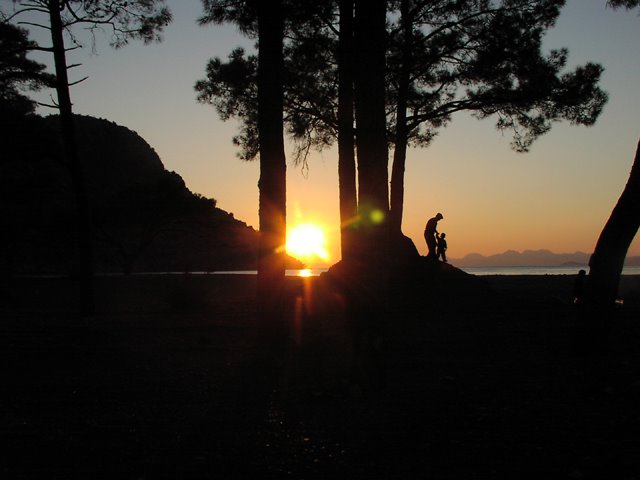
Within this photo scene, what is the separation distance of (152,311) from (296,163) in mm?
6053

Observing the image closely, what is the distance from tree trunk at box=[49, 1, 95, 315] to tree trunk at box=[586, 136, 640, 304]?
11504mm

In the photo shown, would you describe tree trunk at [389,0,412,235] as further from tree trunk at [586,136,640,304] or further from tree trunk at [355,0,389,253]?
tree trunk at [355,0,389,253]

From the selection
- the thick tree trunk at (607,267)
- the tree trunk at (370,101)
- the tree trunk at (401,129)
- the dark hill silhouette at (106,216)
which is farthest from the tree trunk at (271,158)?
the dark hill silhouette at (106,216)

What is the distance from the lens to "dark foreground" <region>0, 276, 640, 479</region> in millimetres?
4156

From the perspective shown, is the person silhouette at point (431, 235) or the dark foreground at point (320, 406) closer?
the dark foreground at point (320, 406)

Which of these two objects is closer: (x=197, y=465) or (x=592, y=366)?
(x=197, y=465)

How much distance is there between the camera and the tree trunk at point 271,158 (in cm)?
791

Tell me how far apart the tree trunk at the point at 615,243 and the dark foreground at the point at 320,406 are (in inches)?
30.3

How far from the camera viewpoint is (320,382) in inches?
263

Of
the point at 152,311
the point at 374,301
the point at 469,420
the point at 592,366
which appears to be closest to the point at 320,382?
the point at 374,301

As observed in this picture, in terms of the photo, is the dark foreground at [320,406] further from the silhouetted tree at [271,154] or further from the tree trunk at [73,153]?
the tree trunk at [73,153]

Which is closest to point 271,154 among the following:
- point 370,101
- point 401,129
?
point 370,101

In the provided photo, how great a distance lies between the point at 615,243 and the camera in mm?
7688

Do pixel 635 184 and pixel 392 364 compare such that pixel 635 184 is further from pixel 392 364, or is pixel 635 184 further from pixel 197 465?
pixel 197 465
